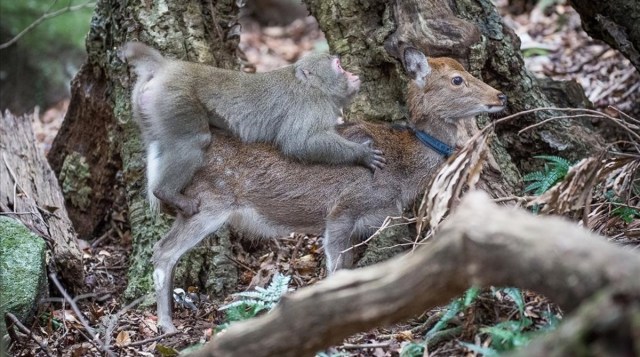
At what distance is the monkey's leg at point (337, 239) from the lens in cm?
789

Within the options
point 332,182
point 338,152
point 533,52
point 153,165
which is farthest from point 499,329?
point 533,52

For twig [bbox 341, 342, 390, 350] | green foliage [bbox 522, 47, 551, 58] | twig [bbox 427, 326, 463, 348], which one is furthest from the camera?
green foliage [bbox 522, 47, 551, 58]

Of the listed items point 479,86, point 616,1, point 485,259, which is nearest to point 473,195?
point 485,259

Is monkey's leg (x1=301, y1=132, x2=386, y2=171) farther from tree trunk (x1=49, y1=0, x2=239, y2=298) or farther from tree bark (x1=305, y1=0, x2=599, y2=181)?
tree trunk (x1=49, y1=0, x2=239, y2=298)

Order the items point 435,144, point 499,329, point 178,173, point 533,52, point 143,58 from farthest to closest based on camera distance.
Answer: point 533,52 → point 435,144 → point 143,58 → point 178,173 → point 499,329

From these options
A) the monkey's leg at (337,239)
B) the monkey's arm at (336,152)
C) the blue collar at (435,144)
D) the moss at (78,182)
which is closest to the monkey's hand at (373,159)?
the monkey's arm at (336,152)

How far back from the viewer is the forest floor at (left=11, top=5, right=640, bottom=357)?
617 cm

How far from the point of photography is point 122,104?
923 cm

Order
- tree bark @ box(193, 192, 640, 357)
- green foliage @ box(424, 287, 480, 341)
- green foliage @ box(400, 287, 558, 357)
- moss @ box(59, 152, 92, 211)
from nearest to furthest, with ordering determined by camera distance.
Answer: tree bark @ box(193, 192, 640, 357) → green foliage @ box(400, 287, 558, 357) → green foliage @ box(424, 287, 480, 341) → moss @ box(59, 152, 92, 211)

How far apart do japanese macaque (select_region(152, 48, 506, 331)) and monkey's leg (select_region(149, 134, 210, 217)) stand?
0.11 meters

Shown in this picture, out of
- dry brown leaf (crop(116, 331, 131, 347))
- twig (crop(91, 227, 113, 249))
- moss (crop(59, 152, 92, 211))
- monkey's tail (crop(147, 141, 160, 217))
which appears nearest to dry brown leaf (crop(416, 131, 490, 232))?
monkey's tail (crop(147, 141, 160, 217))

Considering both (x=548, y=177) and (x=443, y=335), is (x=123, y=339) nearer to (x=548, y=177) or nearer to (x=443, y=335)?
(x=443, y=335)

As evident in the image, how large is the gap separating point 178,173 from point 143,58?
1.09m

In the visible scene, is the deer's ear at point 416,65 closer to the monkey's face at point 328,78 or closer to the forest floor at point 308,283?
the monkey's face at point 328,78
